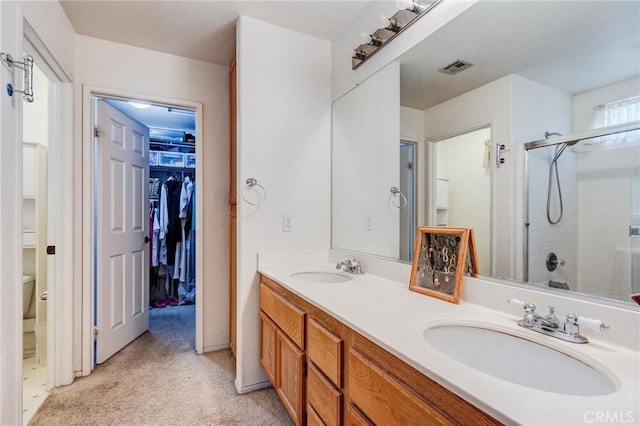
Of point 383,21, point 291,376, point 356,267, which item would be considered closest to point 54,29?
point 383,21

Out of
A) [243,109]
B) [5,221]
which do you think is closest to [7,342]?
[5,221]

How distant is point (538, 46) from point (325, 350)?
1.31m

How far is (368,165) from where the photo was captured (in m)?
1.95

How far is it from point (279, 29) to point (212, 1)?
445 mm

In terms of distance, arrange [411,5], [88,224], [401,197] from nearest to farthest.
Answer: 1. [411,5]
2. [401,197]
3. [88,224]

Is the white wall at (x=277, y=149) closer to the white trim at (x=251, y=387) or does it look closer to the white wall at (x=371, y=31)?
the white trim at (x=251, y=387)

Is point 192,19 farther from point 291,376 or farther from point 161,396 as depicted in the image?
point 161,396

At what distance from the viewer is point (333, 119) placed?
7.23 feet

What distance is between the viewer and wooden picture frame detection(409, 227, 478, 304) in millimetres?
1197

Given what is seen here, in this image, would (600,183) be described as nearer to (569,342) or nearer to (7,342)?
(569,342)

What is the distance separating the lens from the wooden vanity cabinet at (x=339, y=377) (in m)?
0.69

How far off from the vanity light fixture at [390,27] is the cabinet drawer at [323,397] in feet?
5.50

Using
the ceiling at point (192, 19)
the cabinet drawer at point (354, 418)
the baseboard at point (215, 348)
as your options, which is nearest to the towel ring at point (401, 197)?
the cabinet drawer at point (354, 418)

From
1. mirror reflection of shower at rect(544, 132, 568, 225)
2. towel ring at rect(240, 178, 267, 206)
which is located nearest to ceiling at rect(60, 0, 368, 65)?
towel ring at rect(240, 178, 267, 206)
